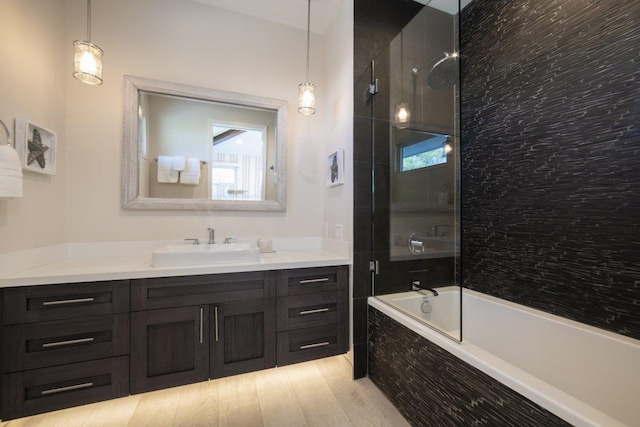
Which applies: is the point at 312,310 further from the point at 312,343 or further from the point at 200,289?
the point at 200,289

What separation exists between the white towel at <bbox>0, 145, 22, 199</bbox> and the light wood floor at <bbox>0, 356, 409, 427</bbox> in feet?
4.02

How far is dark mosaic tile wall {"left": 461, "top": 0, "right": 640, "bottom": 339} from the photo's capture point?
128 centimetres

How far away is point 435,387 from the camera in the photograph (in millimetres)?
1251

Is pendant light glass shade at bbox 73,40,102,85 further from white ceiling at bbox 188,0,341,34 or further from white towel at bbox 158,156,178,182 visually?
white ceiling at bbox 188,0,341,34

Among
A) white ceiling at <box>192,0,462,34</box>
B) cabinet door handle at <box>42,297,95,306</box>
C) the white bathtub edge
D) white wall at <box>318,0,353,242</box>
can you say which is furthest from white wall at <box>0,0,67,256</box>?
the white bathtub edge

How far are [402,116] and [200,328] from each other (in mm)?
2103

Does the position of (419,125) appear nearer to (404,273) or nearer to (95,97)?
(404,273)

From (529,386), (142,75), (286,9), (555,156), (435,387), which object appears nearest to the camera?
(529,386)

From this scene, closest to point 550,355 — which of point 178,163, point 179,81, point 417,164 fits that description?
point 417,164

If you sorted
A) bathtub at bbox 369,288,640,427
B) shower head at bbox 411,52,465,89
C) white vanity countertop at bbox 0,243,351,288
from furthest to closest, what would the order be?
shower head at bbox 411,52,465,89 < white vanity countertop at bbox 0,243,351,288 < bathtub at bbox 369,288,640,427

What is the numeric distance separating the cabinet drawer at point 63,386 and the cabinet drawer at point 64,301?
11.5 inches

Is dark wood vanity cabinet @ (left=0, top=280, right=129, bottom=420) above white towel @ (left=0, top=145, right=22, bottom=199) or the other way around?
the other way around

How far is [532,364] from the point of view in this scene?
152 cm

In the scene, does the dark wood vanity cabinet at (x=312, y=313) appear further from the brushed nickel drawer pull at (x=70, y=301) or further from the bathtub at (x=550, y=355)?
the brushed nickel drawer pull at (x=70, y=301)
